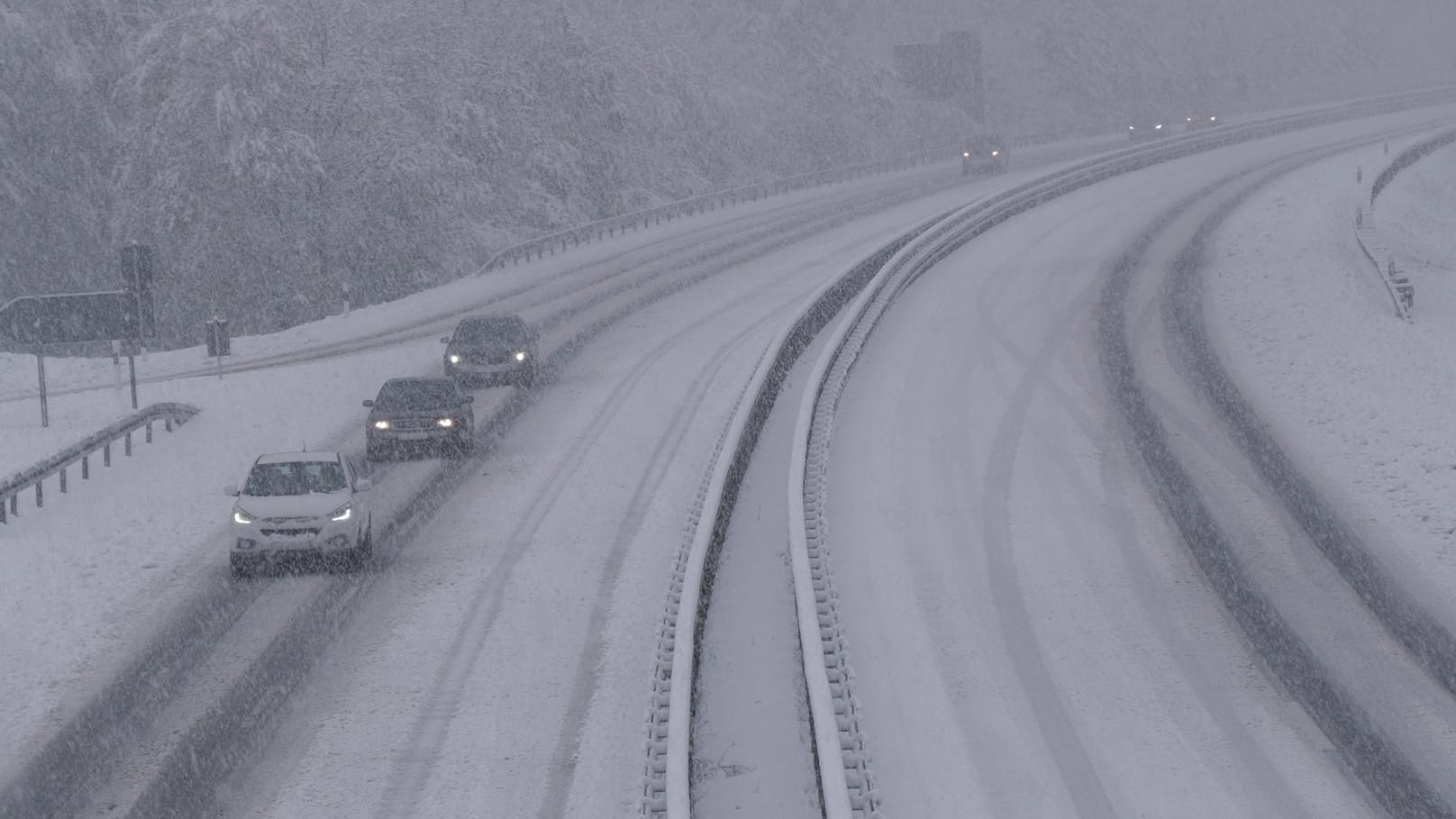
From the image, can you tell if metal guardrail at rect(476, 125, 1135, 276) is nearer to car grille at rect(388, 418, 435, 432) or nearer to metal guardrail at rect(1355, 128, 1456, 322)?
metal guardrail at rect(1355, 128, 1456, 322)

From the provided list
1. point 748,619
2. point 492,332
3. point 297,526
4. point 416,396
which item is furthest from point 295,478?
point 492,332

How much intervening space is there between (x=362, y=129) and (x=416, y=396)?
28.9 metres

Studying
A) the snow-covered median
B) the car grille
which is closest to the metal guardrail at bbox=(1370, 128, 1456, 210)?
the snow-covered median

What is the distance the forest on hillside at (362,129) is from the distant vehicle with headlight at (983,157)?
1192 cm

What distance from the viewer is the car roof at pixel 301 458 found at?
19.2 meters

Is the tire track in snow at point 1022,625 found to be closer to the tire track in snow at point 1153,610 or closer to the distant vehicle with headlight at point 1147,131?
the tire track in snow at point 1153,610

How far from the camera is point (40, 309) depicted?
25.0m

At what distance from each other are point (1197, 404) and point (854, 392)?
5346 millimetres

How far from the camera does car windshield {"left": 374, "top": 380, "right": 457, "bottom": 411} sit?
24.2 meters

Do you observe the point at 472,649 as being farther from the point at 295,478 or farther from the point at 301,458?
the point at 301,458

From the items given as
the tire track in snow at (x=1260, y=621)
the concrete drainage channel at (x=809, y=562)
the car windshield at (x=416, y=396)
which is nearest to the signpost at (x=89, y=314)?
the car windshield at (x=416, y=396)

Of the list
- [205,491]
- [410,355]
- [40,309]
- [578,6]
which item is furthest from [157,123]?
[578,6]

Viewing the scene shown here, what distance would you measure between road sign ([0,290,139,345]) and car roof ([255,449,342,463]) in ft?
24.5

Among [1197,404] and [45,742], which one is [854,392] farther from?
[45,742]
